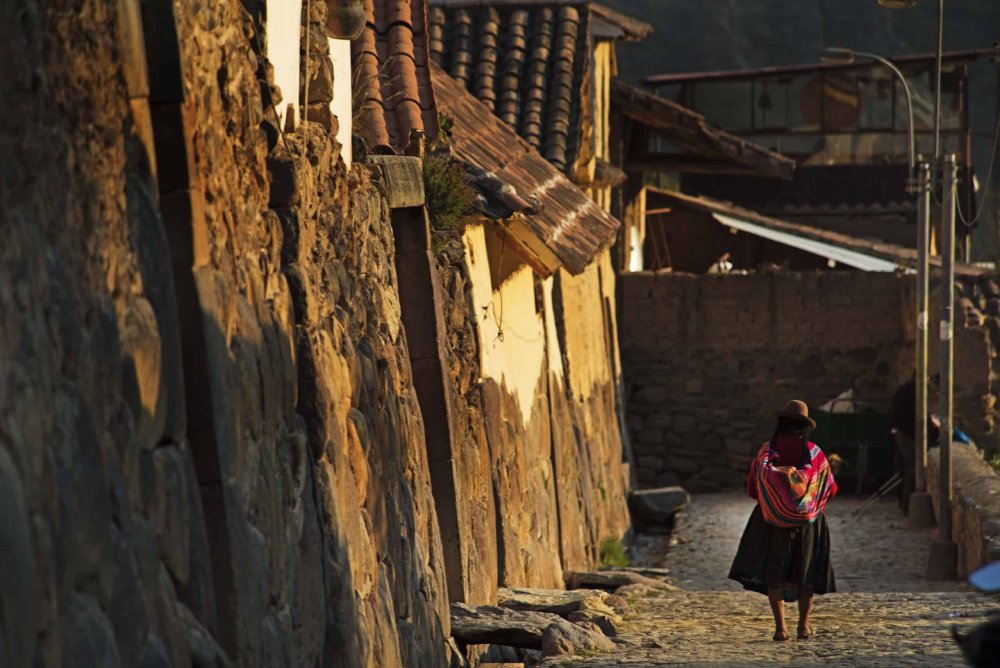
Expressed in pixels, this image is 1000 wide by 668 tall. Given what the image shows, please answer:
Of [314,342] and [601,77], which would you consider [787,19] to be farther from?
[314,342]

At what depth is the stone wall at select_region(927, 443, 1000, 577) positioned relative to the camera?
13.2 meters

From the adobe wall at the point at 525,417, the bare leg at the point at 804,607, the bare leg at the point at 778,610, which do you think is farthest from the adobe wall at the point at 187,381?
the bare leg at the point at 804,607

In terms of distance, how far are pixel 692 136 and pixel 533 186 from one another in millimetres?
10997

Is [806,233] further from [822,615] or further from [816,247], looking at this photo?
[822,615]

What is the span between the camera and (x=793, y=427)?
1024 centimetres

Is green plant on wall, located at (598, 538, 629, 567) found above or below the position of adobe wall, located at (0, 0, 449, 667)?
below

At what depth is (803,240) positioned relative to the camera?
87.6 feet

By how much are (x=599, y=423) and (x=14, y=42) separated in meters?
15.9

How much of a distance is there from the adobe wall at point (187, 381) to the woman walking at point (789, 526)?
10.3ft

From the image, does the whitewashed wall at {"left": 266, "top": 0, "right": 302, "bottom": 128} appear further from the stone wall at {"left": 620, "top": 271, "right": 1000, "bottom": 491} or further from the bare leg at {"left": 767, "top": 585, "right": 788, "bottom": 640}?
the stone wall at {"left": 620, "top": 271, "right": 1000, "bottom": 491}

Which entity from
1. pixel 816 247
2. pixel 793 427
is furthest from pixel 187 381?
pixel 816 247

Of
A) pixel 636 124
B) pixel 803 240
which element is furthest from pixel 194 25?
pixel 803 240

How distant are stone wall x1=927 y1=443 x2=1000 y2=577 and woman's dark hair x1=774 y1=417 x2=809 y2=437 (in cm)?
257

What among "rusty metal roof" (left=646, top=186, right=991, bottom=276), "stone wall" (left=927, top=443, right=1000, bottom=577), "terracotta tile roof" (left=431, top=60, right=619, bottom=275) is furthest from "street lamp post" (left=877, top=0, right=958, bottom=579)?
"rusty metal roof" (left=646, top=186, right=991, bottom=276)
